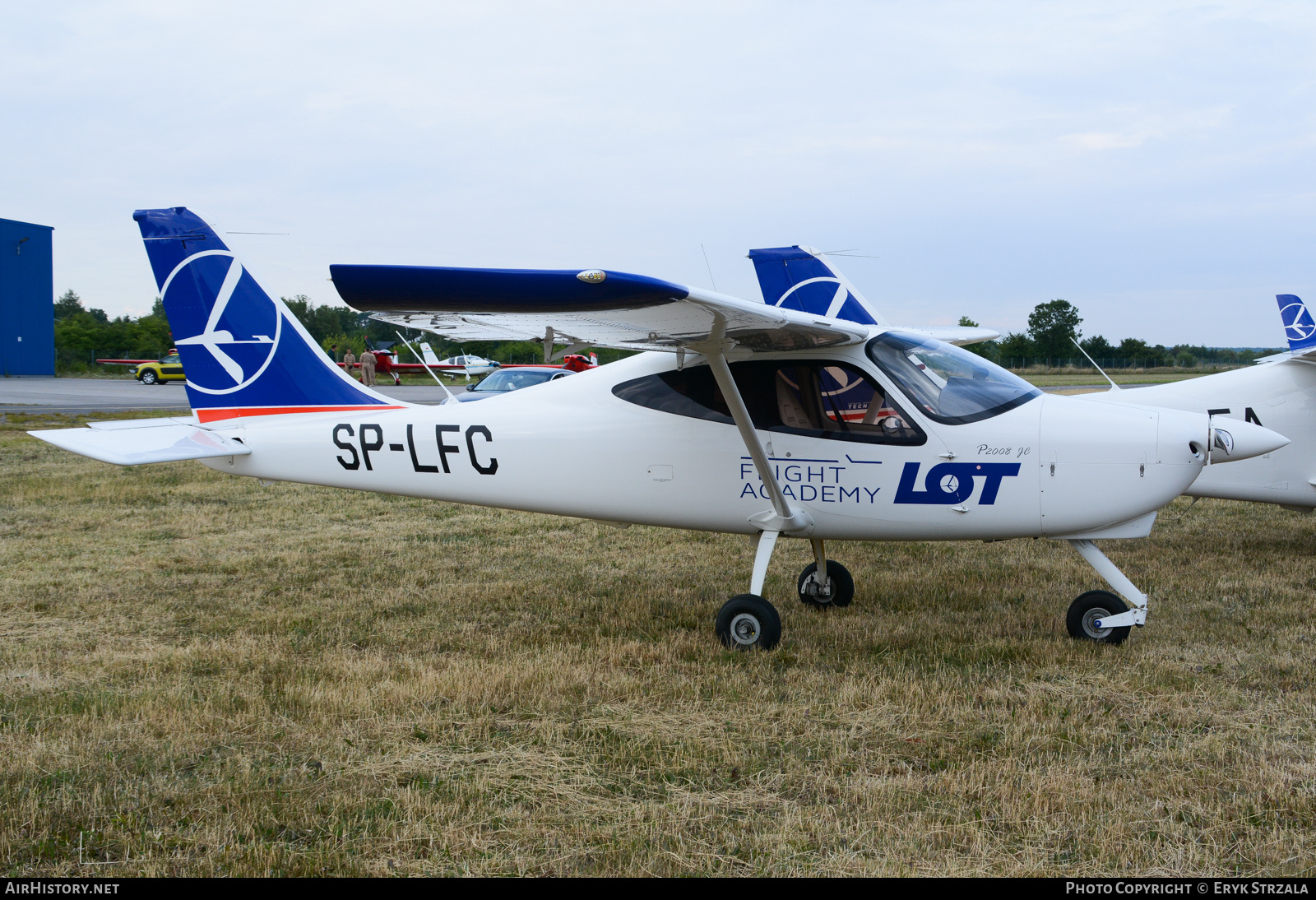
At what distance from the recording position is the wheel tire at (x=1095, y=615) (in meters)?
5.64

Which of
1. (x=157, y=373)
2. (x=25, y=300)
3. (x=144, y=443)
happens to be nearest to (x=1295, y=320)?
(x=144, y=443)

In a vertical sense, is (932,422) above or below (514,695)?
above

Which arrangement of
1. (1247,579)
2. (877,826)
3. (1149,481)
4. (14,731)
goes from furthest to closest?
(1247,579)
(1149,481)
(14,731)
(877,826)

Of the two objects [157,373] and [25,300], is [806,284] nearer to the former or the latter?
[157,373]

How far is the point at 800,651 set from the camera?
563 cm

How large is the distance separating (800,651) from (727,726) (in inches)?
52.3

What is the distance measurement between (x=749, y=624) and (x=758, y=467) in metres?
0.95

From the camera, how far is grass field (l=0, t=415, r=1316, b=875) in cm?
327

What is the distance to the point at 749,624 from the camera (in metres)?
5.71

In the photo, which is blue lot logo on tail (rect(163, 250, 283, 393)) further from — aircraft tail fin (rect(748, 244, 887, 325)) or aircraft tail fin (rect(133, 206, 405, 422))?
aircraft tail fin (rect(748, 244, 887, 325))

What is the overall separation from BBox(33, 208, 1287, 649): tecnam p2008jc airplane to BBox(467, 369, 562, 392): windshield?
50.5 feet
